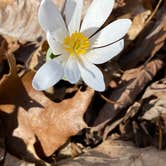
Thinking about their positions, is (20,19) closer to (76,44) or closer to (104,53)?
(76,44)

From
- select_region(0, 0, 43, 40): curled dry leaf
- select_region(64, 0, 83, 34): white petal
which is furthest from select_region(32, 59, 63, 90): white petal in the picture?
select_region(0, 0, 43, 40): curled dry leaf

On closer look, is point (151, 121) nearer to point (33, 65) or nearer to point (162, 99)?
point (162, 99)

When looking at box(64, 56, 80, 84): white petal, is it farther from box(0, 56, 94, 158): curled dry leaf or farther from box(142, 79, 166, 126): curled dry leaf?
box(142, 79, 166, 126): curled dry leaf

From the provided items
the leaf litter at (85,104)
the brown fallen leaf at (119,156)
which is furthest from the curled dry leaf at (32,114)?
the brown fallen leaf at (119,156)

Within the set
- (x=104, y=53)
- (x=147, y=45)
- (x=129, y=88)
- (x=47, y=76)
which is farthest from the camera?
(x=147, y=45)

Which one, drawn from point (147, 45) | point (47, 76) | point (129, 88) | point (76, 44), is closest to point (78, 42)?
point (76, 44)
